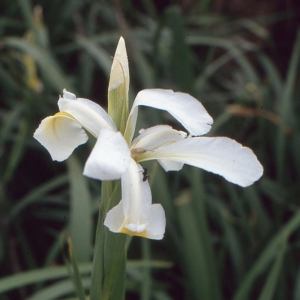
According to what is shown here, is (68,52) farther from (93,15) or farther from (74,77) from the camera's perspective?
(93,15)

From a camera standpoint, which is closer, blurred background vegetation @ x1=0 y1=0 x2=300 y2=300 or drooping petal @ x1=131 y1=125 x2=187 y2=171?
drooping petal @ x1=131 y1=125 x2=187 y2=171

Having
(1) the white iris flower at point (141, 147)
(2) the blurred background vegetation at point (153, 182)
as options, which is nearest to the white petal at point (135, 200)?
(1) the white iris flower at point (141, 147)

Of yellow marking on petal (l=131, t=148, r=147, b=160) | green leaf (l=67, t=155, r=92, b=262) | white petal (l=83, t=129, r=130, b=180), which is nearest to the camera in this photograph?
white petal (l=83, t=129, r=130, b=180)

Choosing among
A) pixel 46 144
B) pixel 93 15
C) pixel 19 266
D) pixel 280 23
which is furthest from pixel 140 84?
pixel 46 144

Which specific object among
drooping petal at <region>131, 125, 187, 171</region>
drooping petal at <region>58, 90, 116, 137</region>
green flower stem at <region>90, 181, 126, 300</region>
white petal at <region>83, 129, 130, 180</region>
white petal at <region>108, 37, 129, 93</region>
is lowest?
green flower stem at <region>90, 181, 126, 300</region>

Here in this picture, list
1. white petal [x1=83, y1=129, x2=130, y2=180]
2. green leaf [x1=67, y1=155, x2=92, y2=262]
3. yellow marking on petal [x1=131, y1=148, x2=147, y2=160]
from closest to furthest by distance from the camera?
white petal [x1=83, y1=129, x2=130, y2=180] < yellow marking on petal [x1=131, y1=148, x2=147, y2=160] < green leaf [x1=67, y1=155, x2=92, y2=262]

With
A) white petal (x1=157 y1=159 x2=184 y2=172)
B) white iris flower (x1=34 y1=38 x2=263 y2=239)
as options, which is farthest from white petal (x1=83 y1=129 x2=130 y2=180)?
white petal (x1=157 y1=159 x2=184 y2=172)

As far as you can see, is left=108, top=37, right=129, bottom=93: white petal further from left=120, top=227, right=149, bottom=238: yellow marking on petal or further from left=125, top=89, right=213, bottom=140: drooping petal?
left=120, top=227, right=149, bottom=238: yellow marking on petal

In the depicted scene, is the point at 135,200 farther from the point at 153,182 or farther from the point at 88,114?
the point at 153,182

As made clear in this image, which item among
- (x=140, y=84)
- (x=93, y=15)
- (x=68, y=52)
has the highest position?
(x=93, y=15)
